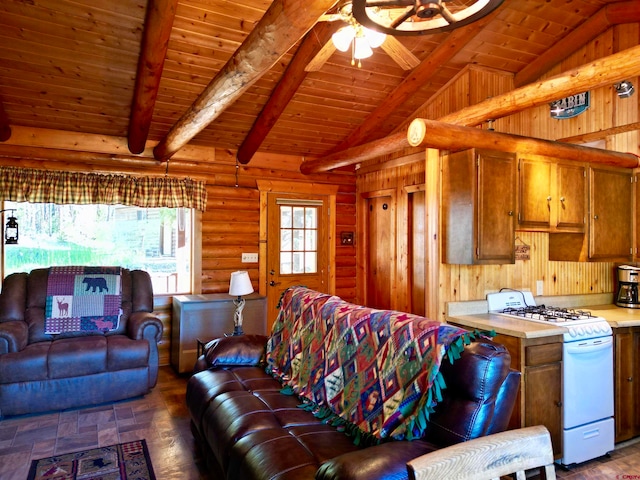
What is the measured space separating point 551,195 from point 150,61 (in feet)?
10.8

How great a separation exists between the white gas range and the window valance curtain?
152 inches

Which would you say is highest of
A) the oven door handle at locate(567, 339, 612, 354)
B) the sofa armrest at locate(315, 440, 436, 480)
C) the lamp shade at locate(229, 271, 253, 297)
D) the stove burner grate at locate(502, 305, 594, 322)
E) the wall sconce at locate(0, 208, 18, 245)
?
the wall sconce at locate(0, 208, 18, 245)

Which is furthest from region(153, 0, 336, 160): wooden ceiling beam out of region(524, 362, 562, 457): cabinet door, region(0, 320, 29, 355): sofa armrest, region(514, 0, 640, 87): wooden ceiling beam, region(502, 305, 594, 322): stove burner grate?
region(514, 0, 640, 87): wooden ceiling beam

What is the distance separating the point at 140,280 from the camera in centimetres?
443

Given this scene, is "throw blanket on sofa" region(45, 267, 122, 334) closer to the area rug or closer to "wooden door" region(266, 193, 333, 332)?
the area rug

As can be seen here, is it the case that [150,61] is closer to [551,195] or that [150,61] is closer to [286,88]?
[286,88]

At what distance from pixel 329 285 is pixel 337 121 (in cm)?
226

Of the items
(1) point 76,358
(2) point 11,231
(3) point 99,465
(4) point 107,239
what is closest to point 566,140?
(3) point 99,465

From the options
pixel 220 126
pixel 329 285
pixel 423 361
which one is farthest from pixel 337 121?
pixel 423 361

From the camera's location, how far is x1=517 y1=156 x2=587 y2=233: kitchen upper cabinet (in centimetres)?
324

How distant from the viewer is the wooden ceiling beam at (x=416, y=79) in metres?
3.89

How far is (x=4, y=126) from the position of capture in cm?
415

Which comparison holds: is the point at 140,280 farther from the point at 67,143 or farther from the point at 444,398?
the point at 444,398

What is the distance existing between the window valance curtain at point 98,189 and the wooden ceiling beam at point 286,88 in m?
→ 0.76
